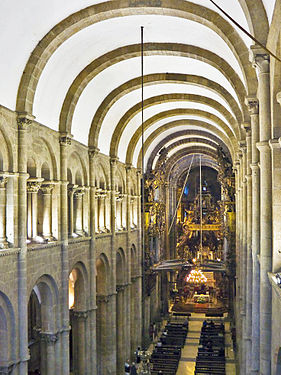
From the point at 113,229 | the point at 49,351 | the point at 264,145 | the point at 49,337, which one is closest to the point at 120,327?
the point at 113,229

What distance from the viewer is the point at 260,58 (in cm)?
924

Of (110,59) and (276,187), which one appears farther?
(110,59)

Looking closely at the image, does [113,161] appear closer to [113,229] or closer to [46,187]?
[113,229]

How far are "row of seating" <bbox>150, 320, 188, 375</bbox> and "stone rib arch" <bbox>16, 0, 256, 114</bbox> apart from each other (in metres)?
16.3

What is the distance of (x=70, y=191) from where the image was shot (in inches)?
784

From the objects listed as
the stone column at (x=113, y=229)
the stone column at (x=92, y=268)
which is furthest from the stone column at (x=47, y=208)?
the stone column at (x=113, y=229)

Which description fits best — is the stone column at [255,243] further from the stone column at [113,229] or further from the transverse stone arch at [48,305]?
the stone column at [113,229]

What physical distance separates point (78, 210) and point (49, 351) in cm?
592

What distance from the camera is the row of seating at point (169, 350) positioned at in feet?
83.9

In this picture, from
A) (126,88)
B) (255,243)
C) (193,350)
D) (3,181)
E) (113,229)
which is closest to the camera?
(255,243)

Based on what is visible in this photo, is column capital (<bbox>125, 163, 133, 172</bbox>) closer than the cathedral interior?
No

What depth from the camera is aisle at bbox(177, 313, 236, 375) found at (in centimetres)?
2673

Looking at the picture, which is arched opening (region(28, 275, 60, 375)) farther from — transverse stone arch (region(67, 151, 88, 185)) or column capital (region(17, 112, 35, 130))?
column capital (region(17, 112, 35, 130))

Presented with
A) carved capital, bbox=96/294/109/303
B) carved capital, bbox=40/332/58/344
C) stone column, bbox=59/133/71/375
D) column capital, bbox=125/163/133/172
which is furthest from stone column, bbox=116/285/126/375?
carved capital, bbox=40/332/58/344
